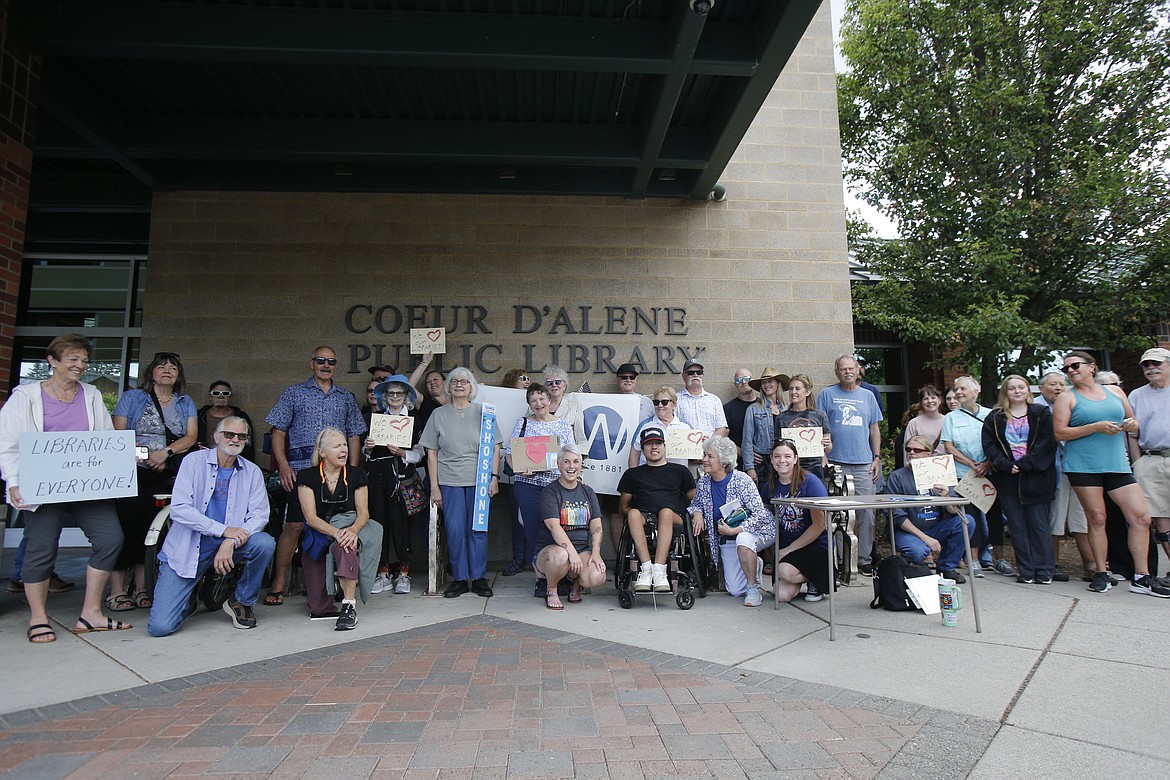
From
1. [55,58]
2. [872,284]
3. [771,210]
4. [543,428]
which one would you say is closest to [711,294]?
[771,210]

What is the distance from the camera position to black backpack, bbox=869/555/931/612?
487cm

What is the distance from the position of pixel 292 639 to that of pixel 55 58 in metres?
5.36

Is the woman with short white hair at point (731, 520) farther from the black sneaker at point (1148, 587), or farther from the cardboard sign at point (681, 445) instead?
the black sneaker at point (1148, 587)

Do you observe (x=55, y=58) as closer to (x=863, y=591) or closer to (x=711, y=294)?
(x=711, y=294)

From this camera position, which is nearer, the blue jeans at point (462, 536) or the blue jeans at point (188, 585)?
the blue jeans at point (188, 585)

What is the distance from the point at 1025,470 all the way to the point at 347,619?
5.69m

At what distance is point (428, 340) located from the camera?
724cm

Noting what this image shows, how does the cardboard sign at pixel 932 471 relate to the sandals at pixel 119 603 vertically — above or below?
above

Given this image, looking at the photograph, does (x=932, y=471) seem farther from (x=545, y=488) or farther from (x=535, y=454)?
(x=535, y=454)

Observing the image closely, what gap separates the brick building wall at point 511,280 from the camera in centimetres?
734

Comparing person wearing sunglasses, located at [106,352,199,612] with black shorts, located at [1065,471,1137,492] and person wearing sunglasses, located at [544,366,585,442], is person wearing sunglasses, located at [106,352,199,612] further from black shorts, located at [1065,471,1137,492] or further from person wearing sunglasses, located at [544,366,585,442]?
black shorts, located at [1065,471,1137,492]

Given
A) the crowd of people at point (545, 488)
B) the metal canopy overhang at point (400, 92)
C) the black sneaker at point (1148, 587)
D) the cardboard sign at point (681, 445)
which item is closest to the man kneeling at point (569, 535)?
the crowd of people at point (545, 488)

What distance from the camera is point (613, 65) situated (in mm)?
5402

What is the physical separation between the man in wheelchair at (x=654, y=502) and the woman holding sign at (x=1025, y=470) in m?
2.85
